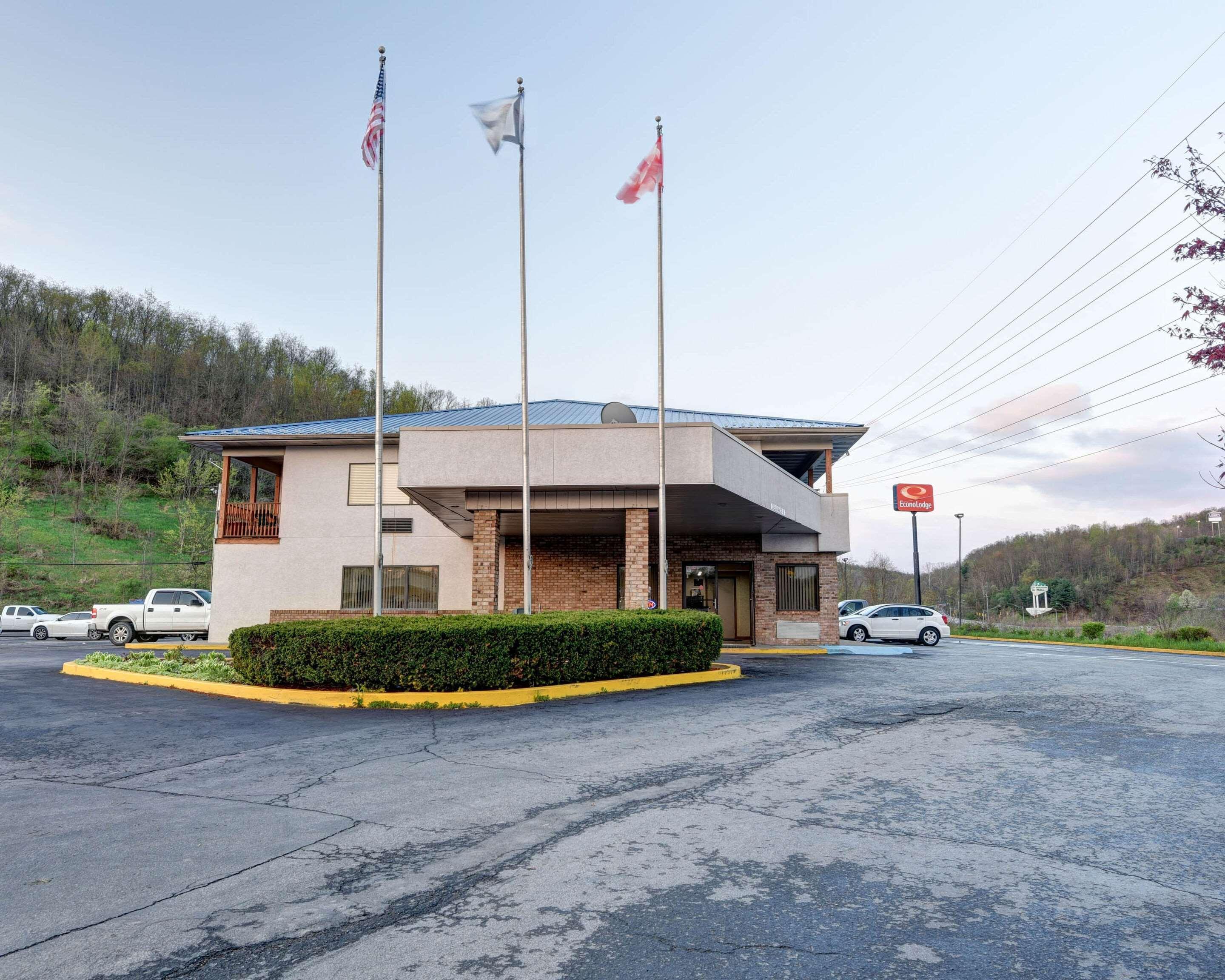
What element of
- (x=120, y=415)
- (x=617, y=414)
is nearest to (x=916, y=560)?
(x=617, y=414)

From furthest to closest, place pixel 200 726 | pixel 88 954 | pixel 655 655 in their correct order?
pixel 655 655 → pixel 200 726 → pixel 88 954

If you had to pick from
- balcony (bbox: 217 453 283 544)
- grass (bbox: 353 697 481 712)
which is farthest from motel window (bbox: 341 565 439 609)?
grass (bbox: 353 697 481 712)

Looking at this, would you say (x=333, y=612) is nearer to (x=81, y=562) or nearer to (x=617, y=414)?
(x=617, y=414)

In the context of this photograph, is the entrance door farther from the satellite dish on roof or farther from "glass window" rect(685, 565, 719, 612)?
the satellite dish on roof

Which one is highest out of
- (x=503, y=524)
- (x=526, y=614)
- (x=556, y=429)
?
(x=556, y=429)

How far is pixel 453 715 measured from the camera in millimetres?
10469

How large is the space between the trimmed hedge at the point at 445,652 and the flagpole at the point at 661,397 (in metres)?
3.30

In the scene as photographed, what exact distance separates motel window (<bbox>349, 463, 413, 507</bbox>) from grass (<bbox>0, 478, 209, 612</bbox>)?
30.8 metres

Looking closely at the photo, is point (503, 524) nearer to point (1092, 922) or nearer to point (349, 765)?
point (349, 765)

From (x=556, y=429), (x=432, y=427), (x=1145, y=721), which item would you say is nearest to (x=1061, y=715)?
(x=1145, y=721)

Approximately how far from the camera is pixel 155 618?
1097 inches

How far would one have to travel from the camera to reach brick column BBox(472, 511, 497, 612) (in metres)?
17.1

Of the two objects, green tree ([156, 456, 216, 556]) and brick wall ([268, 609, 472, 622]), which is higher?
green tree ([156, 456, 216, 556])

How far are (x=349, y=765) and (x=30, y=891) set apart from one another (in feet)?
10.7
